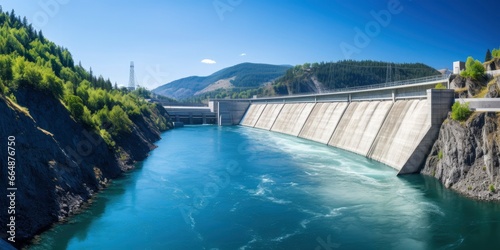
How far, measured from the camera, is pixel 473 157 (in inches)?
1126

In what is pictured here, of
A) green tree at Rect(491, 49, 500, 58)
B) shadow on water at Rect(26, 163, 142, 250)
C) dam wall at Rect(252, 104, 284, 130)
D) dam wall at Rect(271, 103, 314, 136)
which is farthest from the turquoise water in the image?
dam wall at Rect(252, 104, 284, 130)

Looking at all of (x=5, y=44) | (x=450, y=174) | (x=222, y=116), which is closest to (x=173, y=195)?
(x=450, y=174)

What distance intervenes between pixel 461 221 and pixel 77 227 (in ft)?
85.8

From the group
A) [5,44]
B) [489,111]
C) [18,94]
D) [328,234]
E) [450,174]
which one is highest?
[5,44]

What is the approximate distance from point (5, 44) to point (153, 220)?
5045cm

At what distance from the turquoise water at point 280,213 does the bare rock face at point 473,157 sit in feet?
4.55

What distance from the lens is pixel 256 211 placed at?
1040 inches

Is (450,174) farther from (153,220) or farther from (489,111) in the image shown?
(153,220)

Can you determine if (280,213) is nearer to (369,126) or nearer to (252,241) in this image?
(252,241)

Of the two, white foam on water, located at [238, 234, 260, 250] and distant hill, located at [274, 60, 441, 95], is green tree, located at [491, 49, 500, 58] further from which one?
distant hill, located at [274, 60, 441, 95]

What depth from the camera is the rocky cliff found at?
21016mm

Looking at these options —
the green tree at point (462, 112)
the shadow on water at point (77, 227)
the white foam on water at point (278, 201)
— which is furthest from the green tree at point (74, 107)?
the green tree at point (462, 112)

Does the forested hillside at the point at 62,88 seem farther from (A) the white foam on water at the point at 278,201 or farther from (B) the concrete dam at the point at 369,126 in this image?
(B) the concrete dam at the point at 369,126

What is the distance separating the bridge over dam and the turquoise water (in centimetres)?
309
